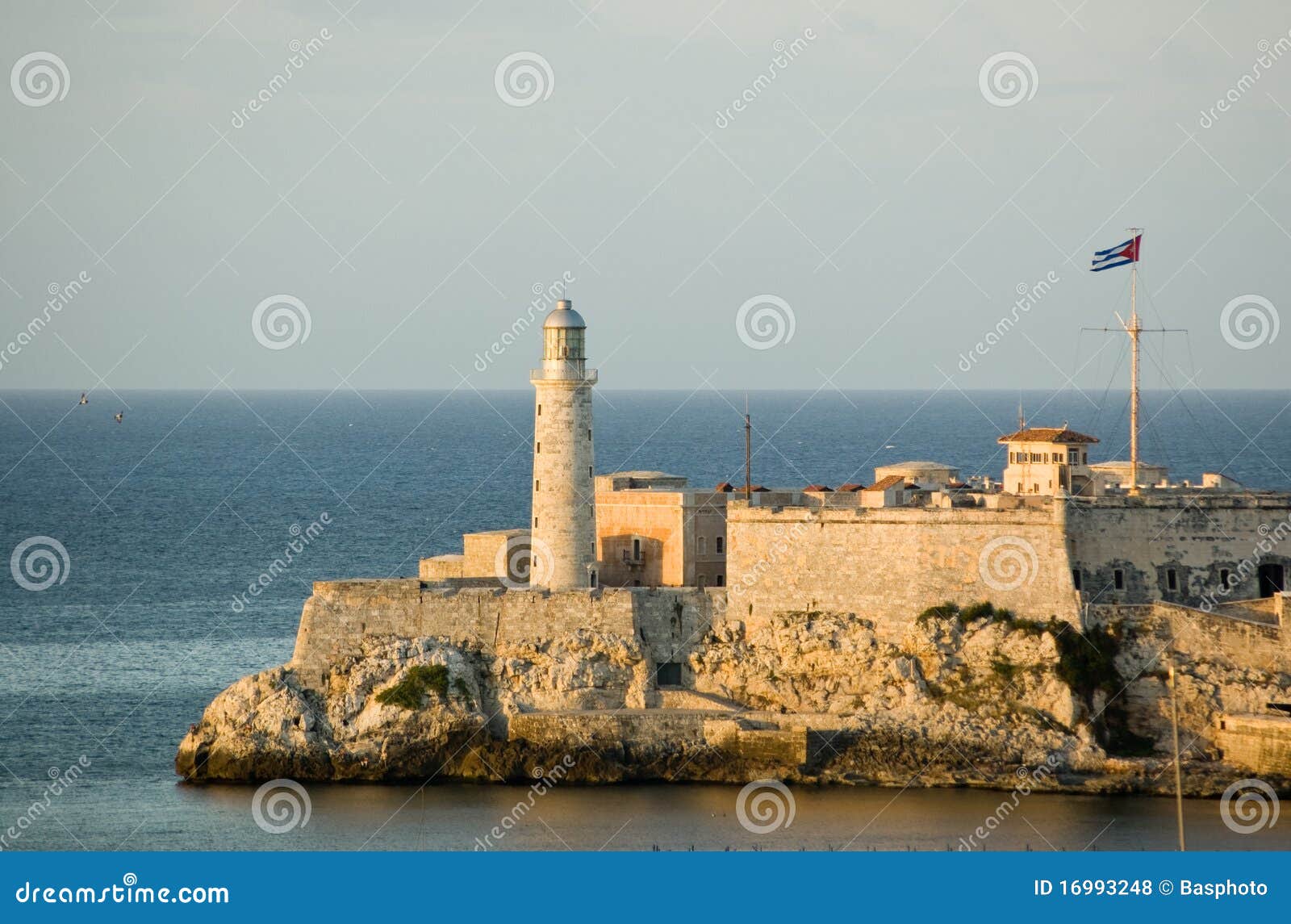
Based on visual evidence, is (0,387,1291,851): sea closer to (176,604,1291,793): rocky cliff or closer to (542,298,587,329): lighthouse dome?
(176,604,1291,793): rocky cliff

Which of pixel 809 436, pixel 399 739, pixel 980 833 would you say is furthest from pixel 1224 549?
pixel 809 436

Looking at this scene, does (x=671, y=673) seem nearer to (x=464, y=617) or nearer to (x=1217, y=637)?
(x=464, y=617)

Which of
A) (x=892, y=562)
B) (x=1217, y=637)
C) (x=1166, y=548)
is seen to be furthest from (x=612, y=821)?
(x=1166, y=548)

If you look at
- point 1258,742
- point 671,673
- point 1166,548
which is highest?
point 1166,548

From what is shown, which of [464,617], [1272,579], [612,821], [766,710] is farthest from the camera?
[1272,579]

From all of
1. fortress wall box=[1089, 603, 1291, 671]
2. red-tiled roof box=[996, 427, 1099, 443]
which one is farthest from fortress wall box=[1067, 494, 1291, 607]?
red-tiled roof box=[996, 427, 1099, 443]

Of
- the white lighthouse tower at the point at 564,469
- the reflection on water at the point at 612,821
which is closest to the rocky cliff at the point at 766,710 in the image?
the reflection on water at the point at 612,821

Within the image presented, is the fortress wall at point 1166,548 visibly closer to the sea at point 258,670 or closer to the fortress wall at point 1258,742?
the fortress wall at point 1258,742
